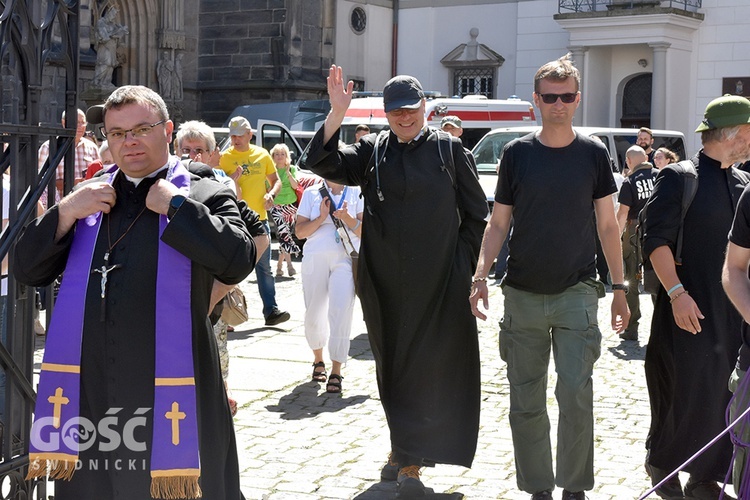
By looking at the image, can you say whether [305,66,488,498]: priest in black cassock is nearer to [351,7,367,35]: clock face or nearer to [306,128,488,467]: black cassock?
[306,128,488,467]: black cassock

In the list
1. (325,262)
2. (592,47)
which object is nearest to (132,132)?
(325,262)

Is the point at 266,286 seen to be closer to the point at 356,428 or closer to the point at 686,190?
the point at 356,428

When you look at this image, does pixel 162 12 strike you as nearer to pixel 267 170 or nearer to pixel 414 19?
pixel 414 19

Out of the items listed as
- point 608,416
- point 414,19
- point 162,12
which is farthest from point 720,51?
point 608,416

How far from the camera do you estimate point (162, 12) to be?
28.4 metres

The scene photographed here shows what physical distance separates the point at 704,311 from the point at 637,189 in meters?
5.62

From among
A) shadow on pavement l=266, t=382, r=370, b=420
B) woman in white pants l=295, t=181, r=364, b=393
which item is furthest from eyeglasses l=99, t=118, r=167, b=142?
woman in white pants l=295, t=181, r=364, b=393

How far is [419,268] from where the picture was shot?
226 inches

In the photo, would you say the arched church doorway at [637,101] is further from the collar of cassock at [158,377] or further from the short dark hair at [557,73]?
the collar of cassock at [158,377]

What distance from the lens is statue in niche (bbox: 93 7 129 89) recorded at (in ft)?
83.2

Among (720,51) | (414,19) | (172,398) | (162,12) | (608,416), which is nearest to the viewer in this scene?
(172,398)

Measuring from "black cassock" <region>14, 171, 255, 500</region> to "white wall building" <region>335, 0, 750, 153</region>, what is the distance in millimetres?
27830

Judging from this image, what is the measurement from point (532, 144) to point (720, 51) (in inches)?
1072

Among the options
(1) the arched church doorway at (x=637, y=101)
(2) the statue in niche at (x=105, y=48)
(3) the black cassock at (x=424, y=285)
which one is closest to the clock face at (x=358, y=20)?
(1) the arched church doorway at (x=637, y=101)
